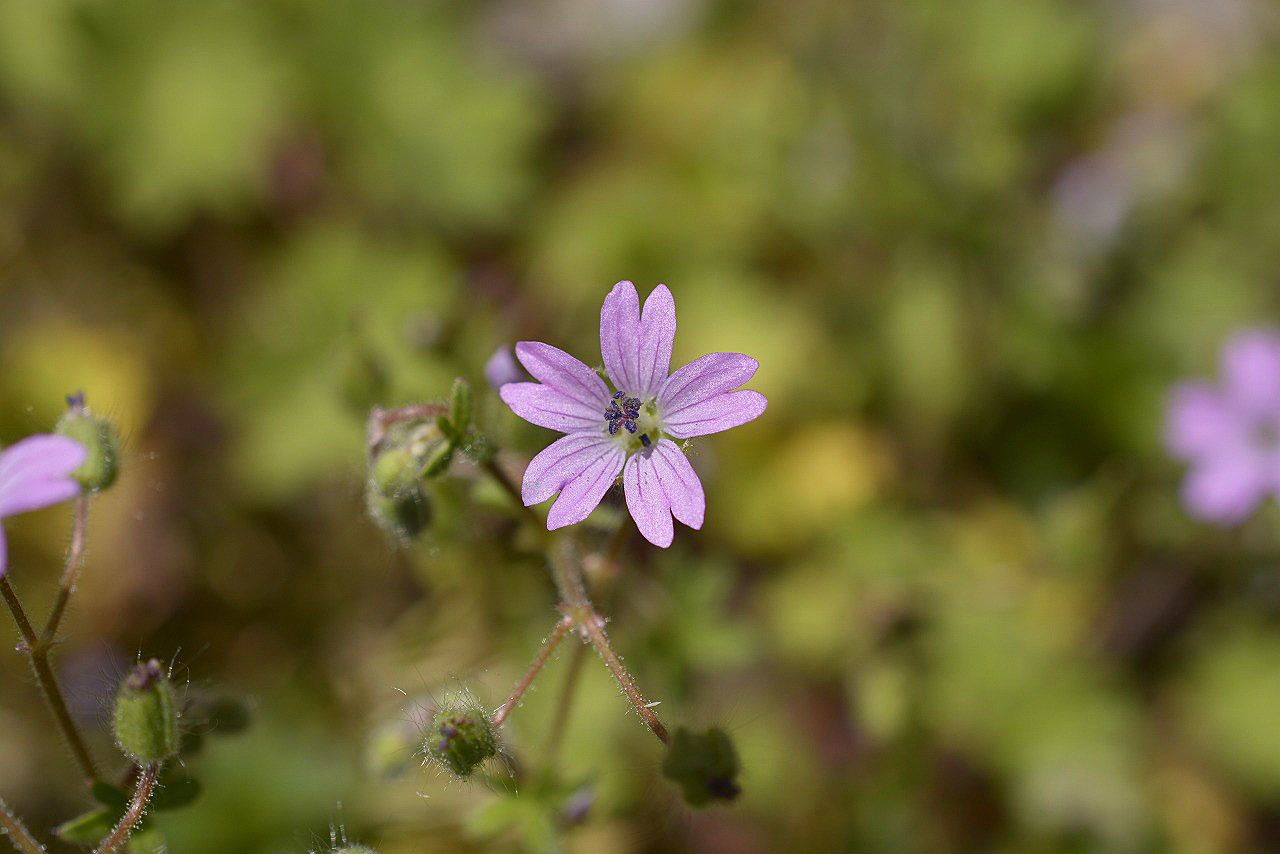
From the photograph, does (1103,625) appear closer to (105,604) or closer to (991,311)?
(991,311)

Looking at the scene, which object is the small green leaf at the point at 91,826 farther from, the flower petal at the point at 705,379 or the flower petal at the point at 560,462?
the flower petal at the point at 705,379

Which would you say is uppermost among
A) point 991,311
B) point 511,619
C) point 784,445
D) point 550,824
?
point 991,311

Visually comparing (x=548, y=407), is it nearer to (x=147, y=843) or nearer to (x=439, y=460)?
(x=439, y=460)

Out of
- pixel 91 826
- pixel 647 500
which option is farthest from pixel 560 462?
pixel 91 826

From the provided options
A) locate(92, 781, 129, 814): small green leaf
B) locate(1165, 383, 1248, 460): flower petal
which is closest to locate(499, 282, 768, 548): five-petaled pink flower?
locate(92, 781, 129, 814): small green leaf

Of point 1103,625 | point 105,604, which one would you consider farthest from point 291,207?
point 1103,625

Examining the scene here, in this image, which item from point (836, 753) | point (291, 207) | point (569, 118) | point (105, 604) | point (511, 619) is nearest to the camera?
point (511, 619)

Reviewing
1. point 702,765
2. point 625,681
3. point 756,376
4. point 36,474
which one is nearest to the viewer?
point 36,474
